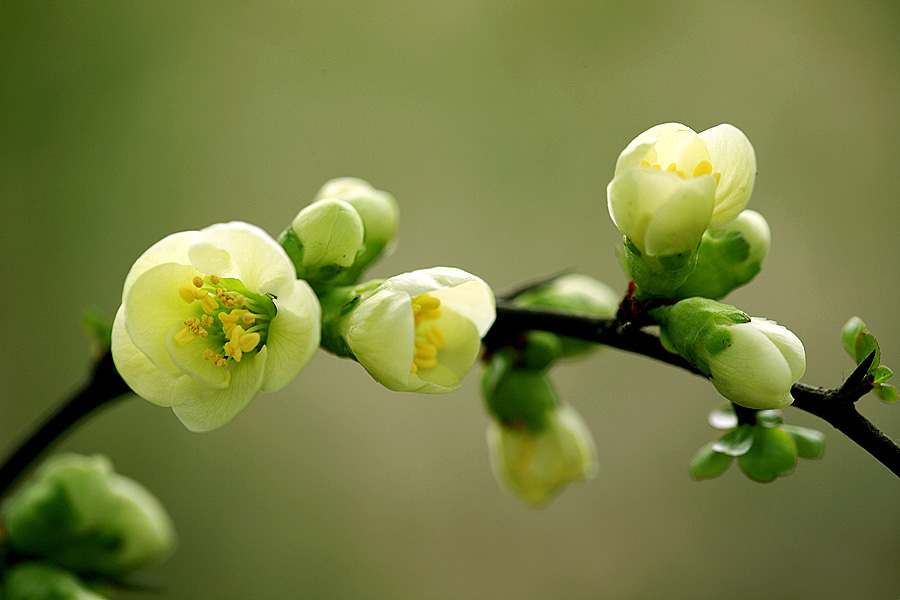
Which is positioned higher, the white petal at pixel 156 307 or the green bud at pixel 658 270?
the green bud at pixel 658 270

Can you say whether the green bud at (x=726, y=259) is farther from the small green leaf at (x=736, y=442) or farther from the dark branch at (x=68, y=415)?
the dark branch at (x=68, y=415)

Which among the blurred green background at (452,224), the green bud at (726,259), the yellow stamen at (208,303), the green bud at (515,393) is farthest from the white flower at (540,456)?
the blurred green background at (452,224)

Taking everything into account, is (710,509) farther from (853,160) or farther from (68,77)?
(68,77)

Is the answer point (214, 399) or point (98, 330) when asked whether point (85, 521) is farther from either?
point (214, 399)

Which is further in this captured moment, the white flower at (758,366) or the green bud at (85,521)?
the green bud at (85,521)

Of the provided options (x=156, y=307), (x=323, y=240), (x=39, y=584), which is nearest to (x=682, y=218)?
(x=323, y=240)

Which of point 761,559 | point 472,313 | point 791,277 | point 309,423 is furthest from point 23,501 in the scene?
point 791,277
